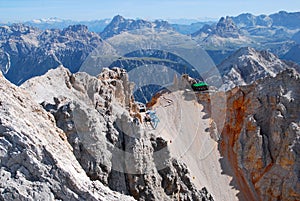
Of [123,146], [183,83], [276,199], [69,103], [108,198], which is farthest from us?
[183,83]

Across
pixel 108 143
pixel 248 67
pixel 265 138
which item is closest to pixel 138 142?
pixel 108 143

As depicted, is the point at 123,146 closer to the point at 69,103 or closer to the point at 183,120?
the point at 69,103

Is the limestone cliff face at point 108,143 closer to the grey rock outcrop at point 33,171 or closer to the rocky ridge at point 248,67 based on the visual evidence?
the grey rock outcrop at point 33,171

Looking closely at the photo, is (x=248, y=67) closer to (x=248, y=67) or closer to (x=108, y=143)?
(x=248, y=67)

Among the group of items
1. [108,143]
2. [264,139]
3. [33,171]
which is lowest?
[33,171]

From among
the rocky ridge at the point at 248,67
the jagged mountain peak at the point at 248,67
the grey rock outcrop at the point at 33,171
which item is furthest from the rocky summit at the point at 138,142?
the jagged mountain peak at the point at 248,67

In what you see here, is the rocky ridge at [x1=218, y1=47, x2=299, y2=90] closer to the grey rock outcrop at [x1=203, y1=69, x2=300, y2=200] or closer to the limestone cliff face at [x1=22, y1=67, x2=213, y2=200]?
the grey rock outcrop at [x1=203, y1=69, x2=300, y2=200]

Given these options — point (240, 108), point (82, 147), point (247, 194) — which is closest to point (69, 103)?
point (82, 147)

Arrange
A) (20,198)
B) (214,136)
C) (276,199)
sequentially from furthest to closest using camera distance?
(214,136) → (276,199) → (20,198)
